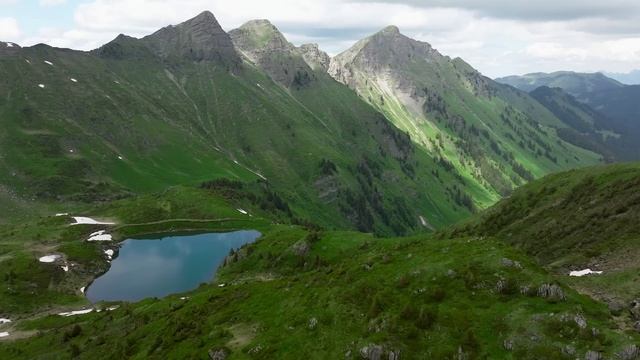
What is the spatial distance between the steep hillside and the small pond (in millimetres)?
75896

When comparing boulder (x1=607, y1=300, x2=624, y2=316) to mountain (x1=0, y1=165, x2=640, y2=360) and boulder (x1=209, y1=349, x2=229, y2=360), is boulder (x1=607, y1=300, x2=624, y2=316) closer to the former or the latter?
mountain (x1=0, y1=165, x2=640, y2=360)

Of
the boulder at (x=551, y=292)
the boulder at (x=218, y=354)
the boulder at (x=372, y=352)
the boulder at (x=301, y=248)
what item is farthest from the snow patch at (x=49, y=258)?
the boulder at (x=551, y=292)

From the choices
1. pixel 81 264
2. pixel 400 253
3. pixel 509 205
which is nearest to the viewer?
pixel 400 253

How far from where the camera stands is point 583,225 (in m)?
80.9

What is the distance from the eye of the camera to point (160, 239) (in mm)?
175500

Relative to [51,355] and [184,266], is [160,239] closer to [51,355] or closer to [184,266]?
[184,266]

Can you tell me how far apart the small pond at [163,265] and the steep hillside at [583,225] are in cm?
7590

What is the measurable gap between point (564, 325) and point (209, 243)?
141 metres

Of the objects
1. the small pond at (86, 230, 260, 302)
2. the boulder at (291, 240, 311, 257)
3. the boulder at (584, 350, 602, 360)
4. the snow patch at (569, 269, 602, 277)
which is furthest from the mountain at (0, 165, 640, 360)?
the boulder at (291, 240, 311, 257)

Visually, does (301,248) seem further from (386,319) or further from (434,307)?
(434,307)

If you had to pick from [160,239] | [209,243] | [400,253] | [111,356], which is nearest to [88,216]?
[160,239]

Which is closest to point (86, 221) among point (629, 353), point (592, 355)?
point (592, 355)

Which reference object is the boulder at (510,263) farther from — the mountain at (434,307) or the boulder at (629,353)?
the boulder at (629,353)

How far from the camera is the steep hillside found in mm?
56872
